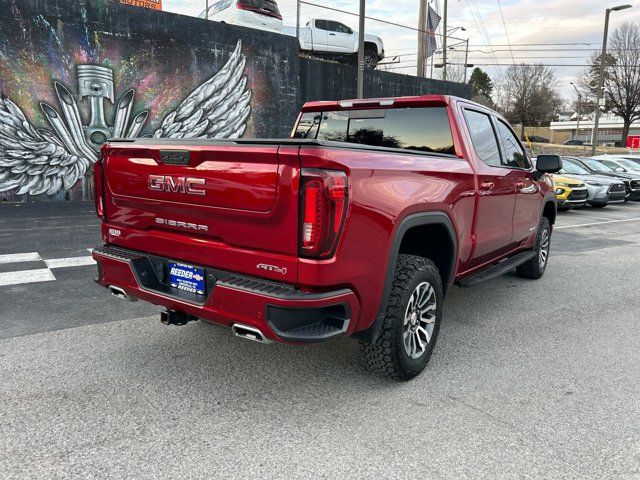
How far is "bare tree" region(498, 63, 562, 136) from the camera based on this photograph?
61.5m

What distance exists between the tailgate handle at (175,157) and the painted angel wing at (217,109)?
1041cm

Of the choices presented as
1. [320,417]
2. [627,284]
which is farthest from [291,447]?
[627,284]

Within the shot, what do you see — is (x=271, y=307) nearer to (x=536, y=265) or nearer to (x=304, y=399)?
(x=304, y=399)

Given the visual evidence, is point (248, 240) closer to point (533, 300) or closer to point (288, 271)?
point (288, 271)

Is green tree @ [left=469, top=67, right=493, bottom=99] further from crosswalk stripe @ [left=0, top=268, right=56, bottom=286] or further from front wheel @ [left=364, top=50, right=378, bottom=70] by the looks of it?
crosswalk stripe @ [left=0, top=268, right=56, bottom=286]

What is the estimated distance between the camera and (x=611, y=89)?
55.0 metres

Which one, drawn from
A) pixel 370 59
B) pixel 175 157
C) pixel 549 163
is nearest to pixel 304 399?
pixel 175 157

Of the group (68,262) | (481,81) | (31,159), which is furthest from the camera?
(481,81)

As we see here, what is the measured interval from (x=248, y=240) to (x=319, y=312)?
1.79 feet

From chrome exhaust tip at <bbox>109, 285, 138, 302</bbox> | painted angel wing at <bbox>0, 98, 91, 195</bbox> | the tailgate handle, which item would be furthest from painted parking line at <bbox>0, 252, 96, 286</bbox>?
painted angel wing at <bbox>0, 98, 91, 195</bbox>

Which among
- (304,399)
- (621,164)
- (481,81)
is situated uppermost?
(481,81)

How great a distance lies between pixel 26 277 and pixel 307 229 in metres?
4.42

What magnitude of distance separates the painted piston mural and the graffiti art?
20 mm

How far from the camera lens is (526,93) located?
61875mm
